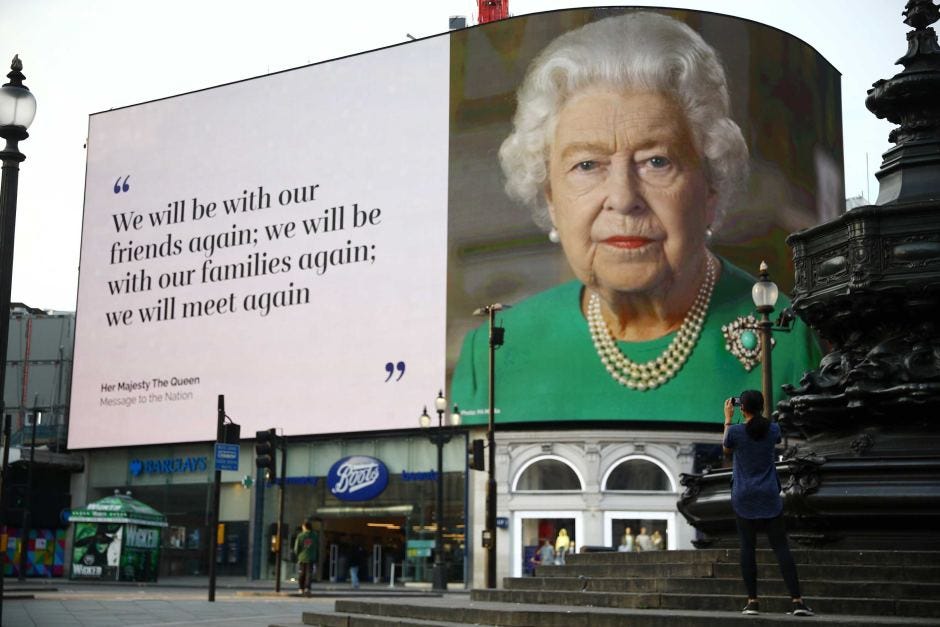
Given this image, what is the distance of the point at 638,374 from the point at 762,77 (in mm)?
12384

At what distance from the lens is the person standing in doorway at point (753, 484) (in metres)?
9.32

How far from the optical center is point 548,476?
4691 centimetres

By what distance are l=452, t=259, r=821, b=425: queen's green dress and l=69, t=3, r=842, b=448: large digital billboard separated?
→ 8 cm

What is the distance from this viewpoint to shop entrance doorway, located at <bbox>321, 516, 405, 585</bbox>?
5066cm

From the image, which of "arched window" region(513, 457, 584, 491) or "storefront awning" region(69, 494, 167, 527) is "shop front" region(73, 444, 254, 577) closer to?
"storefront awning" region(69, 494, 167, 527)

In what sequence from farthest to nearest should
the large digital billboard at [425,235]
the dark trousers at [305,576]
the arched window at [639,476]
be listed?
the arched window at [639,476] → the large digital billboard at [425,235] → the dark trousers at [305,576]

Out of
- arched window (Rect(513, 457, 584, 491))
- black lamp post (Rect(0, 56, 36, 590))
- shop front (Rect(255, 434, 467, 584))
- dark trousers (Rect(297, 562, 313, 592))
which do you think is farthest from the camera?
shop front (Rect(255, 434, 467, 584))

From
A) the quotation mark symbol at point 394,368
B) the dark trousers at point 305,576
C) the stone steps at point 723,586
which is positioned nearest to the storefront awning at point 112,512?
the quotation mark symbol at point 394,368

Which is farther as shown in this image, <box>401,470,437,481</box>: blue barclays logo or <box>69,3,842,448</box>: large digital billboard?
<box>401,470,437,481</box>: blue barclays logo

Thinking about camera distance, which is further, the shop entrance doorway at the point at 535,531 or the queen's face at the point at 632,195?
the shop entrance doorway at the point at 535,531

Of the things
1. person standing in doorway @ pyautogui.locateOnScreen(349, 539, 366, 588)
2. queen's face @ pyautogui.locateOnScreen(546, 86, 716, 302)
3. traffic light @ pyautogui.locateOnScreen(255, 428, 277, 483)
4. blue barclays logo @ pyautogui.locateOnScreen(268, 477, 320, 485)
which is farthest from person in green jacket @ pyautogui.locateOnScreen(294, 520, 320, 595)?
blue barclays logo @ pyautogui.locateOnScreen(268, 477, 320, 485)

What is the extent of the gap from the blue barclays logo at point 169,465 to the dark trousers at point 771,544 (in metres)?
48.2

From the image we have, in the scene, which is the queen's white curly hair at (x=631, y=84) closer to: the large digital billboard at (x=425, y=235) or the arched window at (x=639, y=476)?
the large digital billboard at (x=425, y=235)

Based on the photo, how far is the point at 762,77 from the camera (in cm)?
4838
